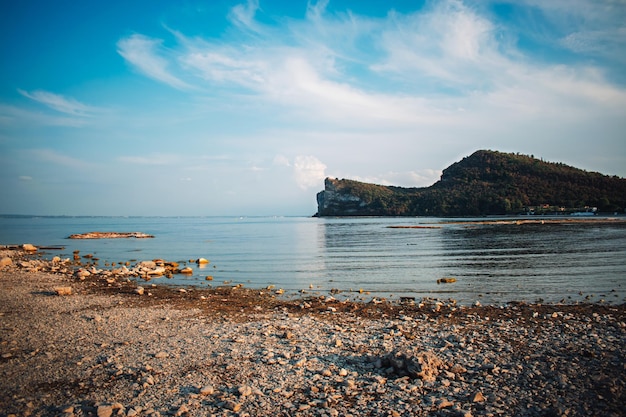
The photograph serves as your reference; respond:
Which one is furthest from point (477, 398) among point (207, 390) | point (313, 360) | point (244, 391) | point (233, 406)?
point (207, 390)

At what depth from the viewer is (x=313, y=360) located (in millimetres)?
9734

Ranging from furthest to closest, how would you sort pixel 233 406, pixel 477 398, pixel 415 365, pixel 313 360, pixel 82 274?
pixel 82 274
pixel 313 360
pixel 415 365
pixel 477 398
pixel 233 406

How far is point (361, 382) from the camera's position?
846 centimetres

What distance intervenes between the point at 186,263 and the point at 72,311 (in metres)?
18.9

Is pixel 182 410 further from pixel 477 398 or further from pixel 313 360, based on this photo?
pixel 477 398

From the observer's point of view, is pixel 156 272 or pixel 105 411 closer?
pixel 105 411

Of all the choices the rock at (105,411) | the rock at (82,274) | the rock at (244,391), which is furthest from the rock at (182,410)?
the rock at (82,274)

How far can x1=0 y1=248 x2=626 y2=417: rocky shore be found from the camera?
296 inches

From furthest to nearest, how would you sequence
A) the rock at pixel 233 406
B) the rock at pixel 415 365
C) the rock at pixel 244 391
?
the rock at pixel 415 365 < the rock at pixel 244 391 < the rock at pixel 233 406

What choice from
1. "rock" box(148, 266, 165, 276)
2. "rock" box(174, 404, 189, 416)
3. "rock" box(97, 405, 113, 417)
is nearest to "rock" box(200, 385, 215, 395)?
"rock" box(174, 404, 189, 416)

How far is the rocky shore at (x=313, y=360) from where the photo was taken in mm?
7520

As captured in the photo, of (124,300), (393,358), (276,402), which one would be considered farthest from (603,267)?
(124,300)

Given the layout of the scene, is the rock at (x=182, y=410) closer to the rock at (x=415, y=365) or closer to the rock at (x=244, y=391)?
the rock at (x=244, y=391)

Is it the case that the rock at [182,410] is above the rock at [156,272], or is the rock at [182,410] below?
Result: above
